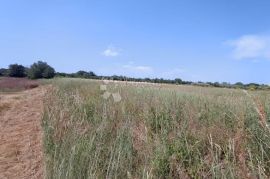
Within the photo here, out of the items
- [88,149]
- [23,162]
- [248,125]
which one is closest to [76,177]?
[88,149]

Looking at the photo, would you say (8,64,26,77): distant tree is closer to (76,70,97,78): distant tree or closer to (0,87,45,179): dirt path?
(76,70,97,78): distant tree

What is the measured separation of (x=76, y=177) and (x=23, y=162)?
2.76 metres

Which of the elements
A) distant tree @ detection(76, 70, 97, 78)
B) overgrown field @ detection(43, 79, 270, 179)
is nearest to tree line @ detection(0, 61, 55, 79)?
distant tree @ detection(76, 70, 97, 78)

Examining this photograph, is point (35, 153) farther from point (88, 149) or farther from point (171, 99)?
point (88, 149)

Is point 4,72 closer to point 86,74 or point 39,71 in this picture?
point 39,71

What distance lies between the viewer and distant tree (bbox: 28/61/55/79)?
1501 inches

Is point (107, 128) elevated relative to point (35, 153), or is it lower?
elevated

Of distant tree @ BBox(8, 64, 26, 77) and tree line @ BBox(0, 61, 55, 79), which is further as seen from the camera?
distant tree @ BBox(8, 64, 26, 77)

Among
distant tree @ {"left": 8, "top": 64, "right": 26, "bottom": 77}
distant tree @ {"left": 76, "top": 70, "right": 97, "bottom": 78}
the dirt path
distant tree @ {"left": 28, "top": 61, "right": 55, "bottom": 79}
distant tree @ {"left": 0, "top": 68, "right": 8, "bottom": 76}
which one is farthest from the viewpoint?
distant tree @ {"left": 8, "top": 64, "right": 26, "bottom": 77}

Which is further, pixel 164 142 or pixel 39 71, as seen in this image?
pixel 39 71

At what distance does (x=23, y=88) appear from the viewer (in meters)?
26.9

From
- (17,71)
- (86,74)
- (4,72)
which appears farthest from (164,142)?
(4,72)

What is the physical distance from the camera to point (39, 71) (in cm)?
3825

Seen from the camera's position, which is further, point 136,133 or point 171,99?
point 171,99
